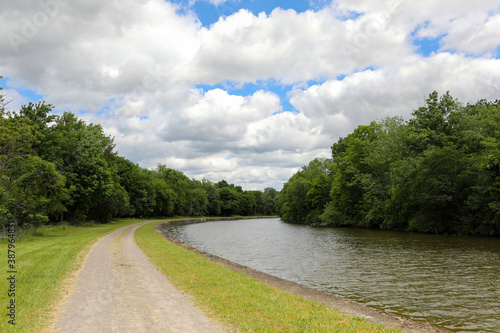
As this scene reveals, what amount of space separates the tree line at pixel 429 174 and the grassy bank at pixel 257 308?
2946 centimetres

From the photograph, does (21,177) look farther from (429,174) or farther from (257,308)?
(429,174)

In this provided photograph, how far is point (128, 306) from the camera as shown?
8773 mm

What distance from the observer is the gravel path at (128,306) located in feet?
23.7

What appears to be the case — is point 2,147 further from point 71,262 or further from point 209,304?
point 209,304

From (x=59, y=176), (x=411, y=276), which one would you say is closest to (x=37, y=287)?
(x=411, y=276)

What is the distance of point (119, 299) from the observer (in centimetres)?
943

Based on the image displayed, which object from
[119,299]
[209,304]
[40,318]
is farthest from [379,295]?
[40,318]

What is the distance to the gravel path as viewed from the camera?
724cm

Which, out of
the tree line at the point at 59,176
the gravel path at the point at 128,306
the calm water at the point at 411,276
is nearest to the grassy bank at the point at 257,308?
the gravel path at the point at 128,306

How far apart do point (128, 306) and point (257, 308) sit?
3382mm

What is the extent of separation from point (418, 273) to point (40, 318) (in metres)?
16.2

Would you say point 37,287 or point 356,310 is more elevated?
point 37,287

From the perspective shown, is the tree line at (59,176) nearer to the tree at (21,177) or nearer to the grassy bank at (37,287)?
the tree at (21,177)

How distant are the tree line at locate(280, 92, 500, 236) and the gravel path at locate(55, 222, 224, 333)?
105 ft
